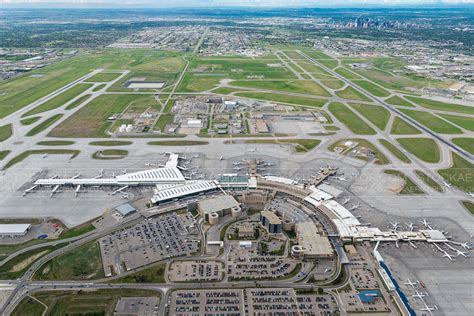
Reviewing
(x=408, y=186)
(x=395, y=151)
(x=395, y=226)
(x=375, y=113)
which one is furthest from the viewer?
(x=375, y=113)

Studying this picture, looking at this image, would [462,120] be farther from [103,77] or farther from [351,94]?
[103,77]

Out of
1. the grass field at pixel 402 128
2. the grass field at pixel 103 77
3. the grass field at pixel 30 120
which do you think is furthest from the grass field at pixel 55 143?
the grass field at pixel 402 128

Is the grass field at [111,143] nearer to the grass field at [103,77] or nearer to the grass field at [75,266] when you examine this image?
the grass field at [75,266]

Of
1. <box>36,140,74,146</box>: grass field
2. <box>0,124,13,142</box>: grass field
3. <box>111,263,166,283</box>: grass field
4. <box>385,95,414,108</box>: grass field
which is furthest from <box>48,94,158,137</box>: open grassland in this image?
<box>385,95,414,108</box>: grass field

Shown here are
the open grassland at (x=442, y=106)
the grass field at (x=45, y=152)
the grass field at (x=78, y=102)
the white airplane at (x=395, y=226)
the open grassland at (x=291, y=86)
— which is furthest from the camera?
the open grassland at (x=291, y=86)

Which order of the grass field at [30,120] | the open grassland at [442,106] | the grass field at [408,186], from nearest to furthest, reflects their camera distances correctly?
1. the grass field at [408,186]
2. the grass field at [30,120]
3. the open grassland at [442,106]

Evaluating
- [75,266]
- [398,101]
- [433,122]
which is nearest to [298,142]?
[433,122]
